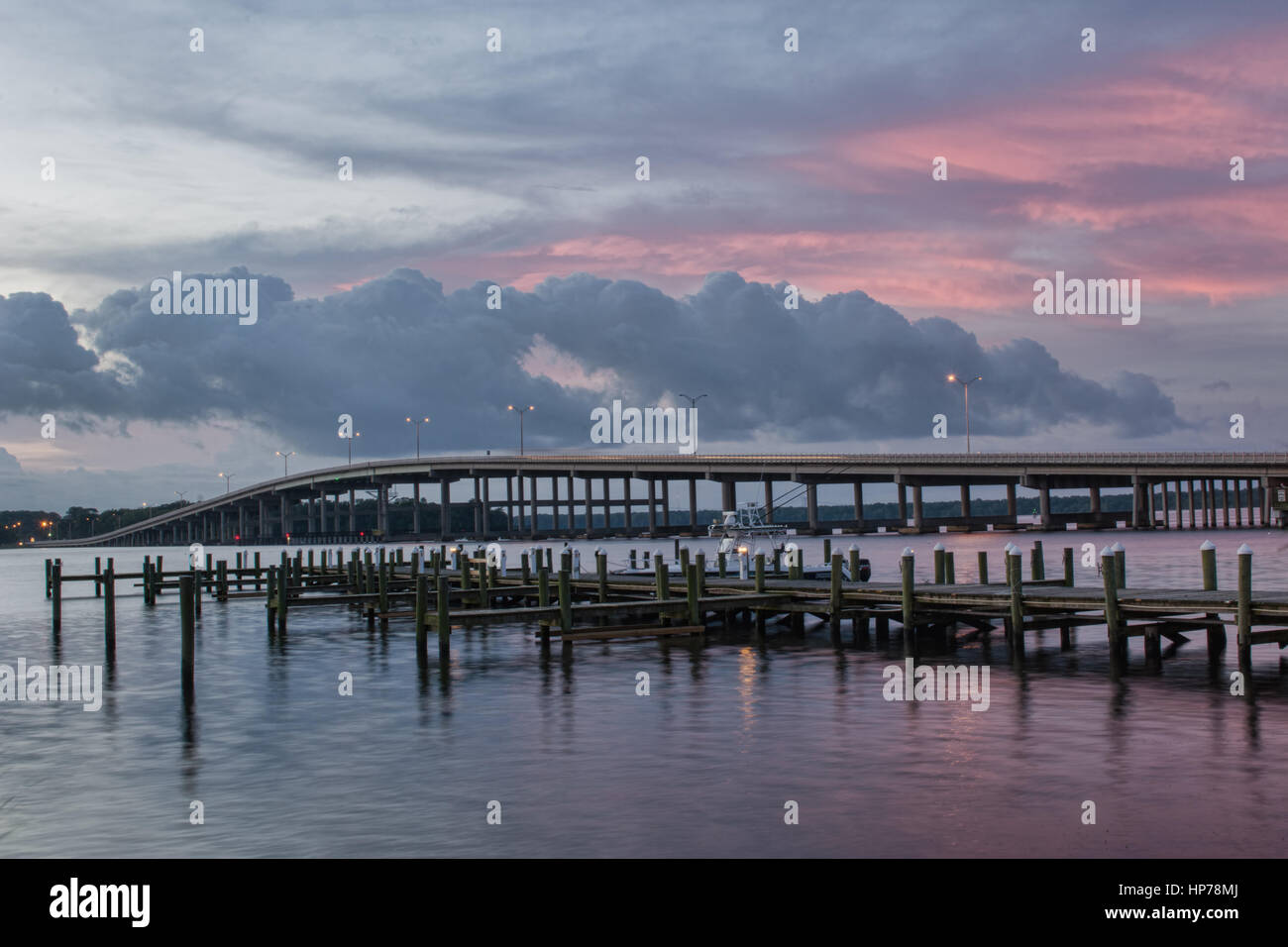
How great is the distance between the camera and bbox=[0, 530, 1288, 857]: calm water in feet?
50.9

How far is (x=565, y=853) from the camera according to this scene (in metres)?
14.9

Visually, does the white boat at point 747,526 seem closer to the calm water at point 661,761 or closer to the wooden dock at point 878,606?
the wooden dock at point 878,606

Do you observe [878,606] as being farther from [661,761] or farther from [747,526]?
[747,526]

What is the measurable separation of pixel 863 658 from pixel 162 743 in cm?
1760

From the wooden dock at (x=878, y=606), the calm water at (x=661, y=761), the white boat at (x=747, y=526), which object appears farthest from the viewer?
the white boat at (x=747, y=526)

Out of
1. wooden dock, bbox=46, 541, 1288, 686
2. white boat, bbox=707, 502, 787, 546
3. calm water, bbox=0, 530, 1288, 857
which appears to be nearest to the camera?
calm water, bbox=0, 530, 1288, 857

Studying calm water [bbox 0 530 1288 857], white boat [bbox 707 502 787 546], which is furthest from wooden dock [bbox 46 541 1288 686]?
white boat [bbox 707 502 787 546]

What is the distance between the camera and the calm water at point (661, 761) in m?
15.5

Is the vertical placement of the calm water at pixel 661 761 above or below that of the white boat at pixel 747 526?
below

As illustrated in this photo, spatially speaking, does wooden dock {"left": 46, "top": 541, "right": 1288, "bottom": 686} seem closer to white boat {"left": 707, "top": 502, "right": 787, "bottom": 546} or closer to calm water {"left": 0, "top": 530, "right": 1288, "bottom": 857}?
calm water {"left": 0, "top": 530, "right": 1288, "bottom": 857}

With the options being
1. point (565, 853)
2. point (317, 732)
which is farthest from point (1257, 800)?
point (317, 732)

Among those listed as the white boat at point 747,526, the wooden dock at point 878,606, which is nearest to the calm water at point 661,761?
the wooden dock at point 878,606

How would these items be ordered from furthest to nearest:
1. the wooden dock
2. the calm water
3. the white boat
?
1. the white boat
2. the wooden dock
3. the calm water
